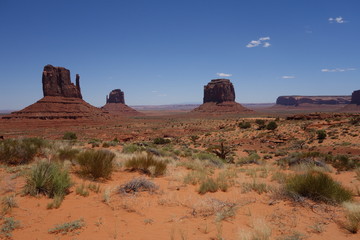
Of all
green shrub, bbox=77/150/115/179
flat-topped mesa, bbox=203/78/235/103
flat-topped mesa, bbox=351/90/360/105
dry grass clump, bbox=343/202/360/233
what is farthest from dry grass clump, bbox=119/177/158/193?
flat-topped mesa, bbox=351/90/360/105

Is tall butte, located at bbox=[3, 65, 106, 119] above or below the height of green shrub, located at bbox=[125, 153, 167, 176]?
above

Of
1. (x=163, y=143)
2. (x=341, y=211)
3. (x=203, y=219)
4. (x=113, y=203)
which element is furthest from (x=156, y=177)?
(x=163, y=143)

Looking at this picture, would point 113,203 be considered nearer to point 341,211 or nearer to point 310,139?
point 341,211

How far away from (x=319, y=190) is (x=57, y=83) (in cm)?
8565

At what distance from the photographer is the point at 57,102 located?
70.4m

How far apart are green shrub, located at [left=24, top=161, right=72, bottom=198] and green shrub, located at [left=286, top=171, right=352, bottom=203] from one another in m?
5.82

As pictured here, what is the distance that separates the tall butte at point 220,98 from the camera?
112438mm

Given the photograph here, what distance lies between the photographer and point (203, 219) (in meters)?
4.44

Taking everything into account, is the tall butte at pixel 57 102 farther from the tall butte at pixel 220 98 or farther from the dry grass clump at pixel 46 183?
the dry grass clump at pixel 46 183

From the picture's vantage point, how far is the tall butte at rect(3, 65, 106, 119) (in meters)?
62.1

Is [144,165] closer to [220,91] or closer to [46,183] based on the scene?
[46,183]

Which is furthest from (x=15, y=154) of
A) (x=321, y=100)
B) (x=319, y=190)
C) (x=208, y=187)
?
(x=321, y=100)

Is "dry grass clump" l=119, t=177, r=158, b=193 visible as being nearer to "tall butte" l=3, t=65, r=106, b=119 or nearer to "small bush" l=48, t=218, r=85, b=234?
"small bush" l=48, t=218, r=85, b=234

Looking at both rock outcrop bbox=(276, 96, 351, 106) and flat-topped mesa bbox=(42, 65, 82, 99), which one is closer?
flat-topped mesa bbox=(42, 65, 82, 99)
